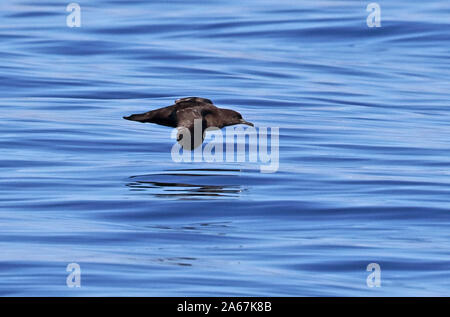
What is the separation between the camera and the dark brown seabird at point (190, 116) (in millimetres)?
16641

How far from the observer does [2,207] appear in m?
17.6

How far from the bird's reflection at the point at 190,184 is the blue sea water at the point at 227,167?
0.15 feet

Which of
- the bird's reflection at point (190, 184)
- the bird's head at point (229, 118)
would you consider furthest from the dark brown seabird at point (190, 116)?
the bird's reflection at point (190, 184)

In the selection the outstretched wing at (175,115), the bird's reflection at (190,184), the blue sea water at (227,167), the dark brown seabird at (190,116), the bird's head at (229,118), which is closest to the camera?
the blue sea water at (227,167)

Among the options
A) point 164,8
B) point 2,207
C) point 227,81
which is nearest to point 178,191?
point 2,207

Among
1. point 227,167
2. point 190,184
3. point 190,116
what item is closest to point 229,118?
point 190,116

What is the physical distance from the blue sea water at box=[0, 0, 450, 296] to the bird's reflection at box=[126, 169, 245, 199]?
0.15ft

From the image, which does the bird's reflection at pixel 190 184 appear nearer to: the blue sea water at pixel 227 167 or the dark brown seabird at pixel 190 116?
the blue sea water at pixel 227 167

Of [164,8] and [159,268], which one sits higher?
[164,8]

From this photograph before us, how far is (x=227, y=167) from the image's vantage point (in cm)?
2084

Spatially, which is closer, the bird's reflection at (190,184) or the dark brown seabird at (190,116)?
the dark brown seabird at (190,116)

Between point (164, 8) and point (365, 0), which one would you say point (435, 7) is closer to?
point (365, 0)

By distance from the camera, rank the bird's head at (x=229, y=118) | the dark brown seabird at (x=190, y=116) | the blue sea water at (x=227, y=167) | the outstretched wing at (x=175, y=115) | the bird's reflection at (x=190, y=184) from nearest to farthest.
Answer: the blue sea water at (x=227, y=167), the dark brown seabird at (x=190, y=116), the outstretched wing at (x=175, y=115), the bird's head at (x=229, y=118), the bird's reflection at (x=190, y=184)
